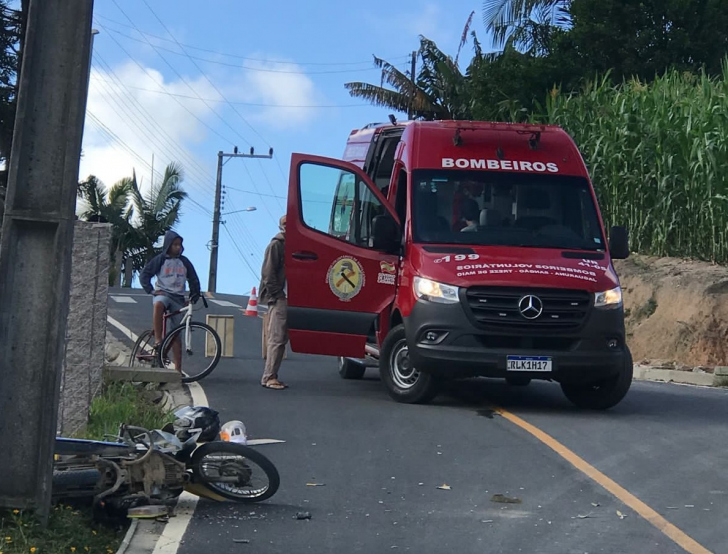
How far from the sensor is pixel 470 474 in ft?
30.1

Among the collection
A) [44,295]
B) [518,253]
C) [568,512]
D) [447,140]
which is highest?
[447,140]

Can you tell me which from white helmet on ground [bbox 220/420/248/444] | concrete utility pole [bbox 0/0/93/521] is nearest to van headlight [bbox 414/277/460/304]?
white helmet on ground [bbox 220/420/248/444]

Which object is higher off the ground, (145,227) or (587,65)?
(587,65)

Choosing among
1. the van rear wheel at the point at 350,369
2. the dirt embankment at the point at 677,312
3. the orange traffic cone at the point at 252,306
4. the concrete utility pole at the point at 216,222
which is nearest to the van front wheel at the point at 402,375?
the van rear wheel at the point at 350,369

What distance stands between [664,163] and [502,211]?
9.65m

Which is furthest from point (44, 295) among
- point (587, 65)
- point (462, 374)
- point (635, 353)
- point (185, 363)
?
point (587, 65)

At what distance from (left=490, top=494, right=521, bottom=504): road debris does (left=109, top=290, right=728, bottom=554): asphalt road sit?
0.11ft

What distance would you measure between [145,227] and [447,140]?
40762 mm

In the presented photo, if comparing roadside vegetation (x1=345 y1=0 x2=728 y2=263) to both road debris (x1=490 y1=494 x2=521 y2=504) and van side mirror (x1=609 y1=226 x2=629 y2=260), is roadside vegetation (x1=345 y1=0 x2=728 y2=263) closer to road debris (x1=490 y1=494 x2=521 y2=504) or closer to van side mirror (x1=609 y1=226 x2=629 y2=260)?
van side mirror (x1=609 y1=226 x2=629 y2=260)

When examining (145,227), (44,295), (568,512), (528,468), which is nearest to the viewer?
(44,295)

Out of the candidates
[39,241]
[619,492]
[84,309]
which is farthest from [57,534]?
[84,309]

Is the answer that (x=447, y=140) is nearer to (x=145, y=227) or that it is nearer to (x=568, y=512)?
(x=568, y=512)

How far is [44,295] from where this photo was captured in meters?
7.05

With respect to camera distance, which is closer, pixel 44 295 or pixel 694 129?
pixel 44 295
